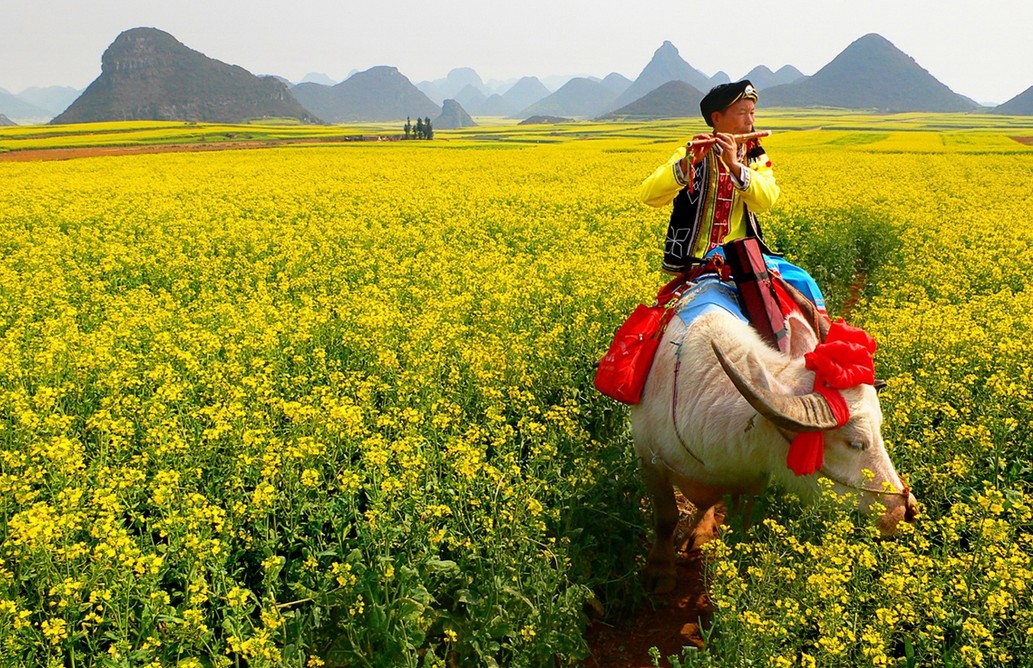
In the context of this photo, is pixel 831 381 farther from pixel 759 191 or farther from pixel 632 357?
pixel 759 191

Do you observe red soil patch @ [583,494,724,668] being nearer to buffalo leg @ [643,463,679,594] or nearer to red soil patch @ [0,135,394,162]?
buffalo leg @ [643,463,679,594]

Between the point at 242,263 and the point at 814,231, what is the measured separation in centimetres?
806

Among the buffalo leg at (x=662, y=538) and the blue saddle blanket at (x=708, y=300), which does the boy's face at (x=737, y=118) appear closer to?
the blue saddle blanket at (x=708, y=300)

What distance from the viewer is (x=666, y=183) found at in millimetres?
4215

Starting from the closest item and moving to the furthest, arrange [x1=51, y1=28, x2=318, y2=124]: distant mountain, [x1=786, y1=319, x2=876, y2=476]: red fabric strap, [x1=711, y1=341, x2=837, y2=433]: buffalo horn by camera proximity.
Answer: [x1=711, y1=341, x2=837, y2=433]: buffalo horn → [x1=786, y1=319, x2=876, y2=476]: red fabric strap → [x1=51, y1=28, x2=318, y2=124]: distant mountain

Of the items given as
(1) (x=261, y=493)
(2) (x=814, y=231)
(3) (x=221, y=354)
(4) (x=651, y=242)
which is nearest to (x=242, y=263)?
(3) (x=221, y=354)

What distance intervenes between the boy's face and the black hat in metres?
0.02

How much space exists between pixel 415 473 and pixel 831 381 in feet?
6.10

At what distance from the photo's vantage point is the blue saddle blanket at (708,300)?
409 cm

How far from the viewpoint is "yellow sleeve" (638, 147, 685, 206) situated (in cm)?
418

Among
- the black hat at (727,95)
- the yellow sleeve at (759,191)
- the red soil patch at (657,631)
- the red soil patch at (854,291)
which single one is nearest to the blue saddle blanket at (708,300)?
the yellow sleeve at (759,191)

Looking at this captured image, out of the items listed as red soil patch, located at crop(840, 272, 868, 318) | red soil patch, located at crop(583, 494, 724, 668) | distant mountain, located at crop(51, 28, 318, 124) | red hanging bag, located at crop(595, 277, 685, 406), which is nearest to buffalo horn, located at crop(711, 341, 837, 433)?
red soil patch, located at crop(583, 494, 724, 668)

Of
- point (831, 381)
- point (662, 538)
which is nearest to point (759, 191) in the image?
point (831, 381)

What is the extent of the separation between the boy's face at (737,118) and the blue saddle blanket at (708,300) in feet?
2.97
